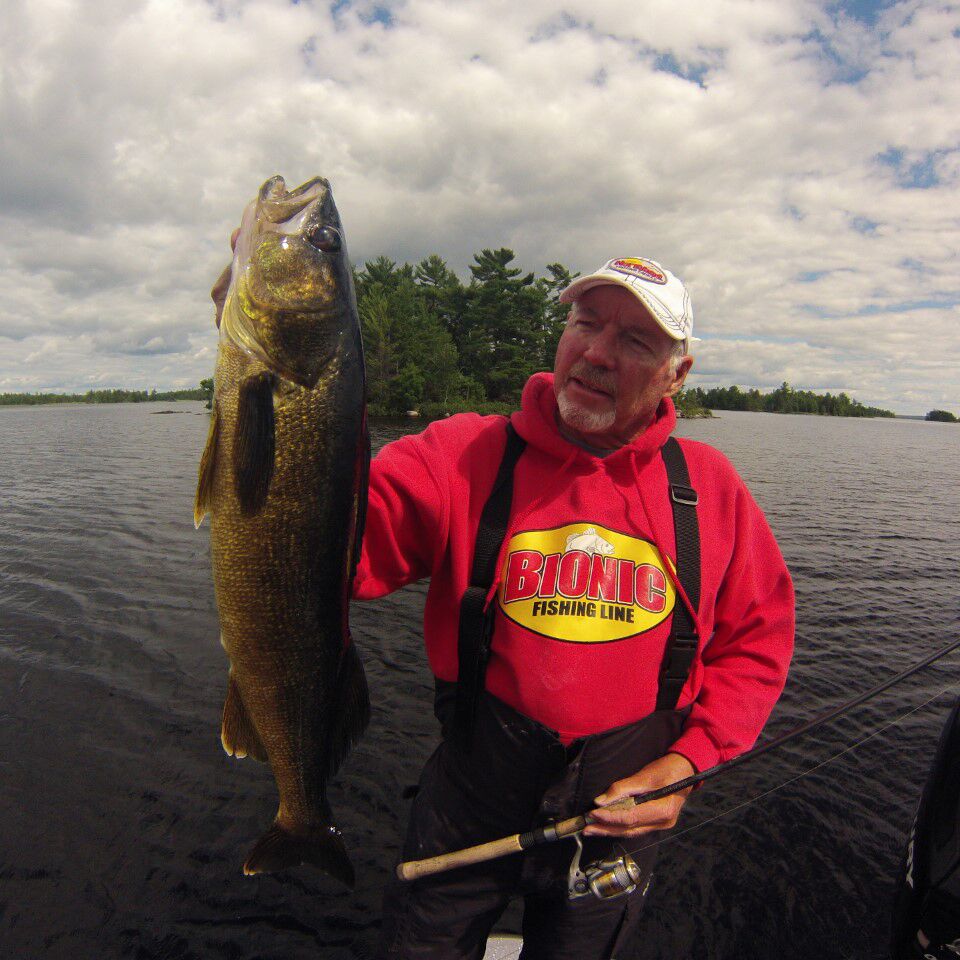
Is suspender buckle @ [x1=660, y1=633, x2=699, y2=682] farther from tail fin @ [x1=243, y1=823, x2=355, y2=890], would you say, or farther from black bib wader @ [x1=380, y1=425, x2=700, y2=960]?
tail fin @ [x1=243, y1=823, x2=355, y2=890]

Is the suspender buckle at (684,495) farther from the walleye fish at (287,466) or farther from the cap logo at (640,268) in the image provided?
the walleye fish at (287,466)

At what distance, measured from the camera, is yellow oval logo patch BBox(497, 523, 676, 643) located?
7.25 ft

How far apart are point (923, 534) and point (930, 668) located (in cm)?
898

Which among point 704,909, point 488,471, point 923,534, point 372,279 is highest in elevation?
→ point 372,279

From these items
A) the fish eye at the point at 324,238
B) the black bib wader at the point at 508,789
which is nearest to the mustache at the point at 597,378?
the black bib wader at the point at 508,789

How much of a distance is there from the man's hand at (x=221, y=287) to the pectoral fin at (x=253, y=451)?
1.49 ft

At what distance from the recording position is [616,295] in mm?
2445

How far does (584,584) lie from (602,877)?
113 cm

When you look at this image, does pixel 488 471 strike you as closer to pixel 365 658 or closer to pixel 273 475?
pixel 273 475

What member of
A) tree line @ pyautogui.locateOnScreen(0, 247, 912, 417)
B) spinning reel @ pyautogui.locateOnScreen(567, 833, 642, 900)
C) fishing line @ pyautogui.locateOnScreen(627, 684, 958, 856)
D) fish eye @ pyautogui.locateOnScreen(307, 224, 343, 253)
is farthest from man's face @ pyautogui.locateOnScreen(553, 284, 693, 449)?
tree line @ pyautogui.locateOnScreen(0, 247, 912, 417)

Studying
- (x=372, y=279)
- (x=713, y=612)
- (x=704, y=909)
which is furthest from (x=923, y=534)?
(x=372, y=279)

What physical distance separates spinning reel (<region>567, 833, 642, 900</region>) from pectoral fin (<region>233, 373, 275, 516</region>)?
1.73 metres

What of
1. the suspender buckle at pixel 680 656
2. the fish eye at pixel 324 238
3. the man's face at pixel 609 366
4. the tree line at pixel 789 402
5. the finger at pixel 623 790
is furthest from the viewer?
the tree line at pixel 789 402

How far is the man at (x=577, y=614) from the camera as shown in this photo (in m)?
2.22
